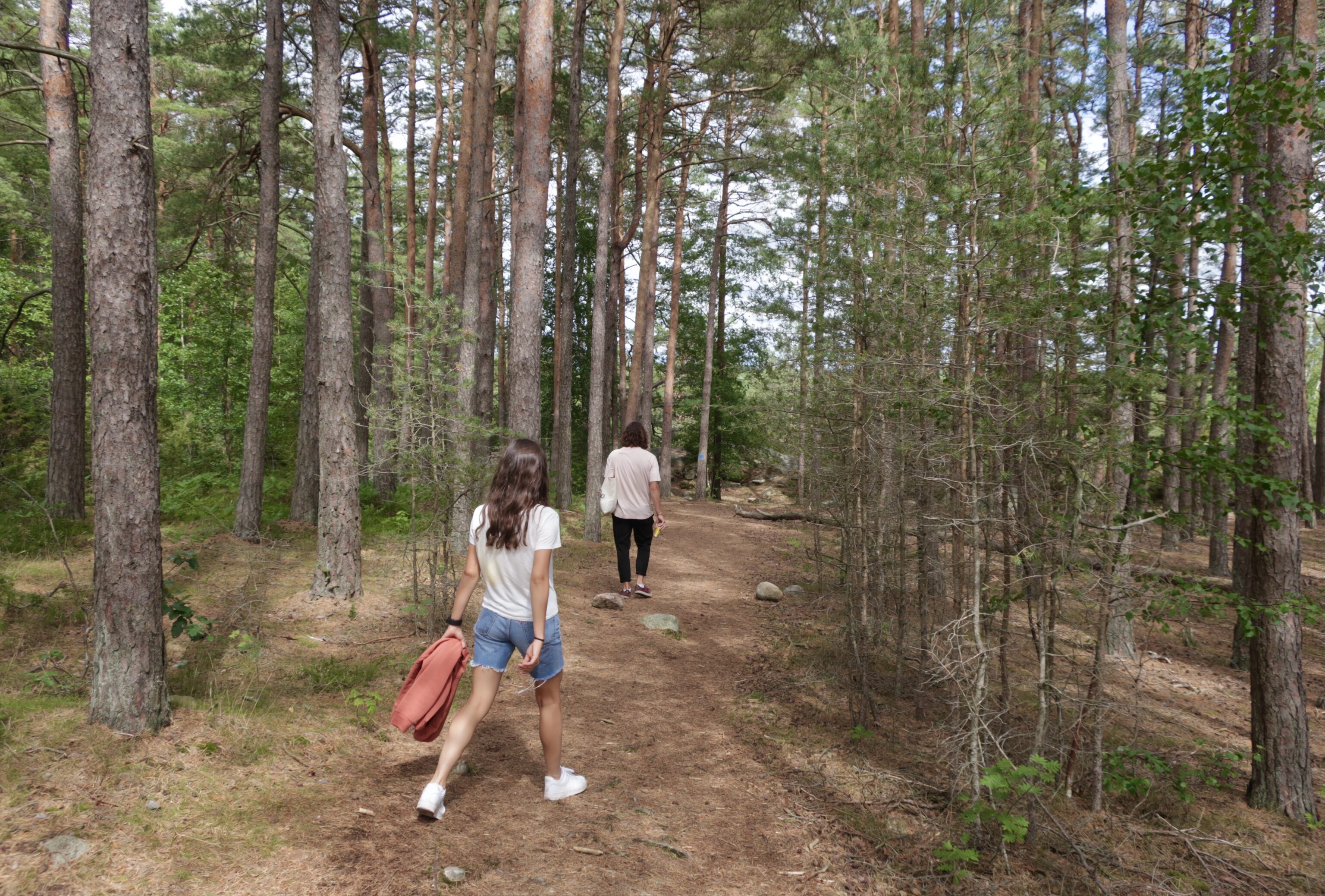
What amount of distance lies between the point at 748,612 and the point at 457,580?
3.84 meters

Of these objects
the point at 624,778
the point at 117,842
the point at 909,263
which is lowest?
the point at 624,778

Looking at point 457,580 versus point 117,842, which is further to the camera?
point 457,580

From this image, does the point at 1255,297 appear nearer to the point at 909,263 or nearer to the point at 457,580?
the point at 909,263

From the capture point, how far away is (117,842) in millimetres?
2730

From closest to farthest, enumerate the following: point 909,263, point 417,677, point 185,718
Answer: point 417,677, point 185,718, point 909,263

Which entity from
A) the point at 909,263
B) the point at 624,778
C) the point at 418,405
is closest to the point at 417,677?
the point at 624,778

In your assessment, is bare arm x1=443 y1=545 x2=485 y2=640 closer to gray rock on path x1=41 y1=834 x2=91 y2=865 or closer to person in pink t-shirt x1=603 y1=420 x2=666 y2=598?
gray rock on path x1=41 y1=834 x2=91 y2=865

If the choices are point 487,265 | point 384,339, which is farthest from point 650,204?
point 384,339

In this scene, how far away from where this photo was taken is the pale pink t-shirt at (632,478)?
7.47 m

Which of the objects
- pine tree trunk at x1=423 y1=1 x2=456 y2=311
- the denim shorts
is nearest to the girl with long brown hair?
the denim shorts

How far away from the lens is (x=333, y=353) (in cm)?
665

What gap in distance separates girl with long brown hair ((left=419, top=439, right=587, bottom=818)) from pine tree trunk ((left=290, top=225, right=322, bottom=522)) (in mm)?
8046

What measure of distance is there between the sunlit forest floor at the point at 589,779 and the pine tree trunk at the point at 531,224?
2.53 metres

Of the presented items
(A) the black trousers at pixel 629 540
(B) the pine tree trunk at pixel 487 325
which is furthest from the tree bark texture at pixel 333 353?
(A) the black trousers at pixel 629 540
